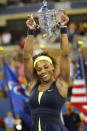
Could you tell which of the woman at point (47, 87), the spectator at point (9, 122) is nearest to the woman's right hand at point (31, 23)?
the woman at point (47, 87)

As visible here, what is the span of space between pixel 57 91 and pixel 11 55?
5.73 m

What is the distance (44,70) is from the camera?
12.9 feet

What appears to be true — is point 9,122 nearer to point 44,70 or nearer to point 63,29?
point 44,70

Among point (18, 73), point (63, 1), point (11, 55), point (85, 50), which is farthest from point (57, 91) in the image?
point (63, 1)

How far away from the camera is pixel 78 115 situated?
6.91m

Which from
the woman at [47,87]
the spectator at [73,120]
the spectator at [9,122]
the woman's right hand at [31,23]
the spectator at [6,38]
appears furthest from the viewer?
the spectator at [6,38]

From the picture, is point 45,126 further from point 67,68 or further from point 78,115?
point 78,115

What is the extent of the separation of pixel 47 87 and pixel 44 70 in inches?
6.6

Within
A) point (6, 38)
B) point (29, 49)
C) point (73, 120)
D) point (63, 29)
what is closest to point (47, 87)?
point (29, 49)

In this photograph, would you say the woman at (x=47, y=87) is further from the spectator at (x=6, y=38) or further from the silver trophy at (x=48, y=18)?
the spectator at (x=6, y=38)

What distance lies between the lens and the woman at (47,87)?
3.84m

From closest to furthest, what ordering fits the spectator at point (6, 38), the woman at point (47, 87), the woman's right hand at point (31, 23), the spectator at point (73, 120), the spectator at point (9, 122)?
the woman at point (47, 87) → the woman's right hand at point (31, 23) → the spectator at point (73, 120) → the spectator at point (9, 122) → the spectator at point (6, 38)

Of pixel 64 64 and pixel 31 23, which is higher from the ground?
pixel 31 23

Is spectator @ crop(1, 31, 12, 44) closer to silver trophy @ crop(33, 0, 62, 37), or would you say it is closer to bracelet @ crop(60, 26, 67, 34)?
silver trophy @ crop(33, 0, 62, 37)
